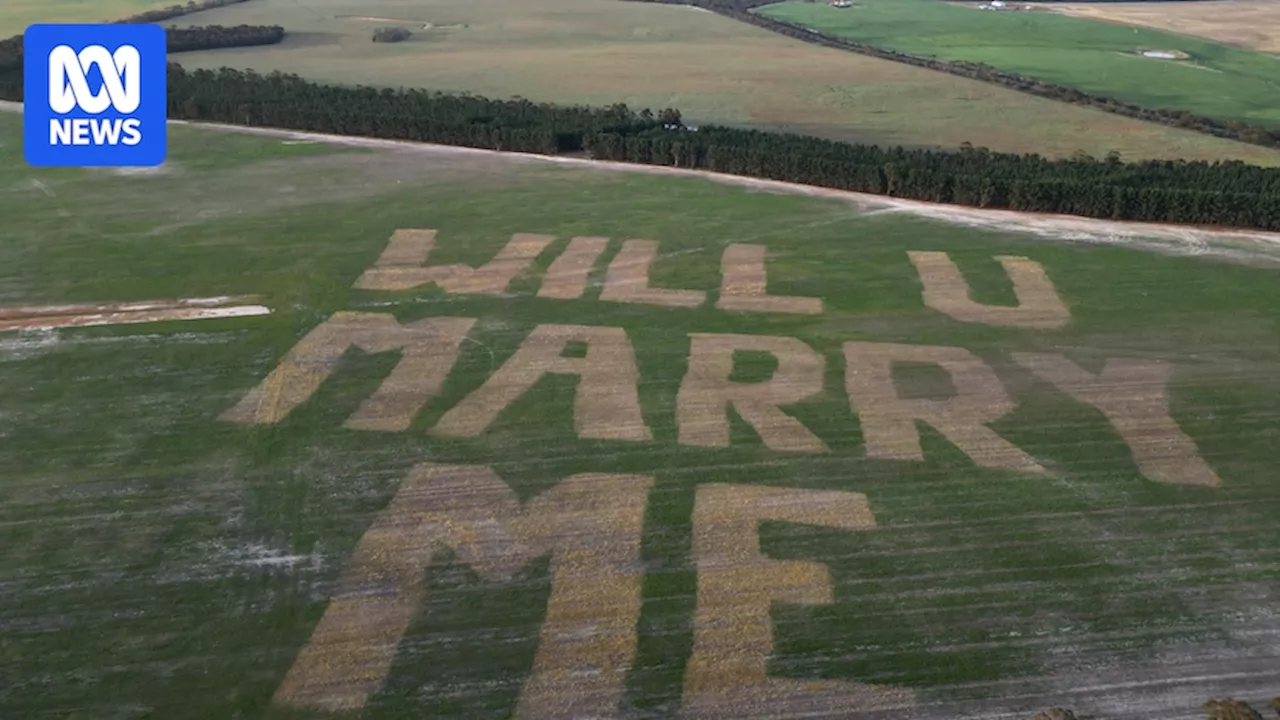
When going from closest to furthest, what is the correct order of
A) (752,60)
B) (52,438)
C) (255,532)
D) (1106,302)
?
1. (255,532)
2. (52,438)
3. (1106,302)
4. (752,60)

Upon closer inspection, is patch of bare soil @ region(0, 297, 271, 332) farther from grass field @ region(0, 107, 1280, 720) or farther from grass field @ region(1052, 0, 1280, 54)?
grass field @ region(1052, 0, 1280, 54)

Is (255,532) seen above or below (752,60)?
below

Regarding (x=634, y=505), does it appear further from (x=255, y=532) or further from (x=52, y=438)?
(x=52, y=438)

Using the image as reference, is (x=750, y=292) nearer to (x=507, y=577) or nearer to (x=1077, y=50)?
(x=507, y=577)

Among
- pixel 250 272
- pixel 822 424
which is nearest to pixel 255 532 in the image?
pixel 822 424

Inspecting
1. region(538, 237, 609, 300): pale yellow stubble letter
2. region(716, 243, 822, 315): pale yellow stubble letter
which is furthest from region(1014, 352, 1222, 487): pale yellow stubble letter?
region(538, 237, 609, 300): pale yellow stubble letter

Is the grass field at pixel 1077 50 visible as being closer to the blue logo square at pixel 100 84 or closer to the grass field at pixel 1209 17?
the grass field at pixel 1209 17

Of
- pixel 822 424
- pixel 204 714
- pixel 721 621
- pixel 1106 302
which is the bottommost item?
pixel 204 714
